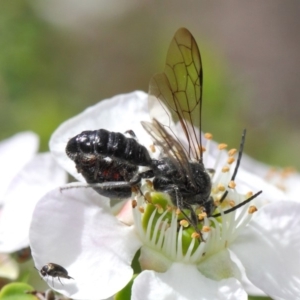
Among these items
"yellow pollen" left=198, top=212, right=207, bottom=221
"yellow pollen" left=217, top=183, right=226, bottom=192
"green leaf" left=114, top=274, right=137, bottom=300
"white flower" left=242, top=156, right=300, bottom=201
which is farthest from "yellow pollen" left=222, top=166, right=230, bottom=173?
"white flower" left=242, top=156, right=300, bottom=201

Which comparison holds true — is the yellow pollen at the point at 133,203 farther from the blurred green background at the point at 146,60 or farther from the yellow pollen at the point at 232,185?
the blurred green background at the point at 146,60

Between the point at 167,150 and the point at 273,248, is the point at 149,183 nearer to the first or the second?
the point at 167,150

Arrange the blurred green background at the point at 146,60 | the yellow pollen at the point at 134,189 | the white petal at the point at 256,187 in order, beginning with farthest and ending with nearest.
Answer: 1. the blurred green background at the point at 146,60
2. the white petal at the point at 256,187
3. the yellow pollen at the point at 134,189

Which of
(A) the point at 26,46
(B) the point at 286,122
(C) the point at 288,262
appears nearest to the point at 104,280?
(C) the point at 288,262

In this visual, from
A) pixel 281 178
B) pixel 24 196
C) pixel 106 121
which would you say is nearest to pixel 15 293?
pixel 24 196

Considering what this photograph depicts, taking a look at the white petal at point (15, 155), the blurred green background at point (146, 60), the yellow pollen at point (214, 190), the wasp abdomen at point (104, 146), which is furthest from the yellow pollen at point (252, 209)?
the blurred green background at point (146, 60)

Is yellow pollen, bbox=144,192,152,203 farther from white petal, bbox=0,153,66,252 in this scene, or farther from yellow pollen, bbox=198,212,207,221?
white petal, bbox=0,153,66,252
